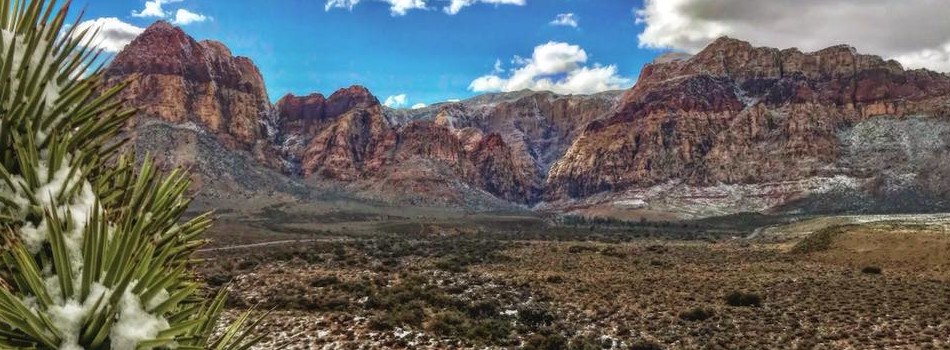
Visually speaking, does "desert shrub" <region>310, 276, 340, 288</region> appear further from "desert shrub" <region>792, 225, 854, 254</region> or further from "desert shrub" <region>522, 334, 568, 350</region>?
"desert shrub" <region>792, 225, 854, 254</region>

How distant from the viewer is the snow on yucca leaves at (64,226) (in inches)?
97.0

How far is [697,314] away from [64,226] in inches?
908

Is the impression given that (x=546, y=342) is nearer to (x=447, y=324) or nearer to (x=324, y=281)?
(x=447, y=324)

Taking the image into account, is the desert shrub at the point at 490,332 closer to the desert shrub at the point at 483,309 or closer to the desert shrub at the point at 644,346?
the desert shrub at the point at 483,309

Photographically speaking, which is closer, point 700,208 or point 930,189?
point 930,189

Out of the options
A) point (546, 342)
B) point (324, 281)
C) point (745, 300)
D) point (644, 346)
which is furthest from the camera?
point (324, 281)

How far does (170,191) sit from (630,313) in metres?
21.9

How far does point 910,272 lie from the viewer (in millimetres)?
33281

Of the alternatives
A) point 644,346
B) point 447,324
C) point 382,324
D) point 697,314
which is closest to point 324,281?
point 382,324

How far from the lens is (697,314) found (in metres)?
22.8

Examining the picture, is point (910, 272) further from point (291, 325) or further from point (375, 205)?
point (375, 205)

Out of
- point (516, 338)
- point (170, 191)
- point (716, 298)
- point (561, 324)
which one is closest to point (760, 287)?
point (716, 298)

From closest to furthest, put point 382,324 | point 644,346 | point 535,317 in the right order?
point 644,346 → point 382,324 → point 535,317

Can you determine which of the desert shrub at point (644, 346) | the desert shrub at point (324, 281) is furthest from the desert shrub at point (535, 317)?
the desert shrub at point (324, 281)
